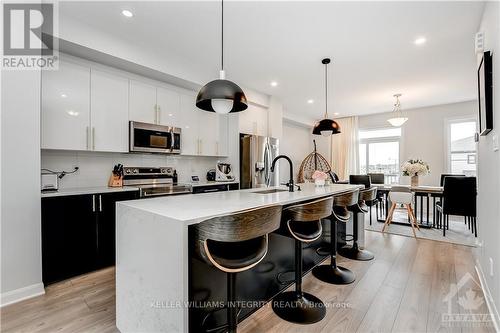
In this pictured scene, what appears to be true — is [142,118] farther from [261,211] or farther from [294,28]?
[261,211]

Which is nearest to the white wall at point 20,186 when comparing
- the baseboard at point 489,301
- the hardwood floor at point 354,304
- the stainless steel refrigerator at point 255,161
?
the hardwood floor at point 354,304

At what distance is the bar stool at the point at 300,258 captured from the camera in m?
1.81

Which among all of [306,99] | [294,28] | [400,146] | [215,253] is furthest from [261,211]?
[400,146]

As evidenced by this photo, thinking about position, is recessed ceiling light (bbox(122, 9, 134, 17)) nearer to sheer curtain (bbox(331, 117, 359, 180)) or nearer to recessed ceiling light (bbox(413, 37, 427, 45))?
recessed ceiling light (bbox(413, 37, 427, 45))

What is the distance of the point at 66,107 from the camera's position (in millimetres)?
2732

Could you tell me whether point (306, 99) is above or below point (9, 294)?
above

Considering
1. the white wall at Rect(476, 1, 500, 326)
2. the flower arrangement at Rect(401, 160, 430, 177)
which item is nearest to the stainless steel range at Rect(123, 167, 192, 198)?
the white wall at Rect(476, 1, 500, 326)

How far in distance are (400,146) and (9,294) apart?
755 cm

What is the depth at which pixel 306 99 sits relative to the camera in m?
5.33

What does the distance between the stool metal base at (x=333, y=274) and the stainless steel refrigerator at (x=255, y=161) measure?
2164mm

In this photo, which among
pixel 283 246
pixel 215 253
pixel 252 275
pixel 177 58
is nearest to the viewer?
pixel 215 253

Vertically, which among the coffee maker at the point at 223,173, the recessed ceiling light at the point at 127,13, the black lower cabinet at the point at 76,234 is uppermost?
the recessed ceiling light at the point at 127,13

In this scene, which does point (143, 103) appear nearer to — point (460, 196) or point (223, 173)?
point (223, 173)

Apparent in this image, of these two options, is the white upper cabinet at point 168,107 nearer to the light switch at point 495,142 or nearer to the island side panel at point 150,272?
the island side panel at point 150,272
